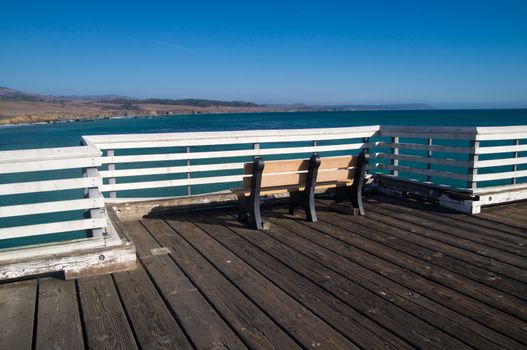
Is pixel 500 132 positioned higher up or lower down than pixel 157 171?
higher up

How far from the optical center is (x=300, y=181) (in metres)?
5.42

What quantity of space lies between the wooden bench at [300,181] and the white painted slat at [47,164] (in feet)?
6.09

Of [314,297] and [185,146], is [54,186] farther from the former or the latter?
[314,297]

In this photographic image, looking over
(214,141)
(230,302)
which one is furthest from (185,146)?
(230,302)

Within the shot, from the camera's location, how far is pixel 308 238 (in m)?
4.77

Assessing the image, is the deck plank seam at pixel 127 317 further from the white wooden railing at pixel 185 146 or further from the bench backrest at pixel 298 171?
the bench backrest at pixel 298 171

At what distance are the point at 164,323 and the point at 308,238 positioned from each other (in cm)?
227

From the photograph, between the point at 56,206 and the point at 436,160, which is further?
the point at 436,160

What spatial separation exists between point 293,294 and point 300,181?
7.50 ft

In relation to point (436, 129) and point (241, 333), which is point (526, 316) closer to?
point (241, 333)

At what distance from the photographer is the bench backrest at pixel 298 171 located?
5156 millimetres

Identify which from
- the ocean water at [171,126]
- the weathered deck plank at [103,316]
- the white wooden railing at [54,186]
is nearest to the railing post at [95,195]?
the white wooden railing at [54,186]

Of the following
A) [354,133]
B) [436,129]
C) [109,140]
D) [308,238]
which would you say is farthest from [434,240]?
[109,140]

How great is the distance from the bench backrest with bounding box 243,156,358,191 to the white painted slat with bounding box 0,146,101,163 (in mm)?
1912
